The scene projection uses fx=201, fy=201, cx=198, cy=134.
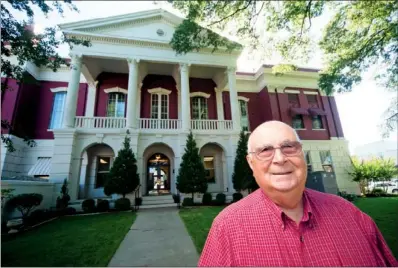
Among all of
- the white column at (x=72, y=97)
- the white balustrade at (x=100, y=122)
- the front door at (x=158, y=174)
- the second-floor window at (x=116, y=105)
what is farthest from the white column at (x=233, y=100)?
the white column at (x=72, y=97)

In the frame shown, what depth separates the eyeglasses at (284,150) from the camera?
1476 mm

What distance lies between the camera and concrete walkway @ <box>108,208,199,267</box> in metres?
4.00

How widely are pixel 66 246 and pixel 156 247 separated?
2278mm

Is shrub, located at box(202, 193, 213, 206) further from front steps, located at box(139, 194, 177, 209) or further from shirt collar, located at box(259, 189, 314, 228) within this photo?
shirt collar, located at box(259, 189, 314, 228)

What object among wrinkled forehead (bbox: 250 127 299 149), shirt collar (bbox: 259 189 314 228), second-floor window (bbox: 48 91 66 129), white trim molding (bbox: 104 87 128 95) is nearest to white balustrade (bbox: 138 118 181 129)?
white trim molding (bbox: 104 87 128 95)

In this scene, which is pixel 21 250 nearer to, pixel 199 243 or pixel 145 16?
pixel 199 243

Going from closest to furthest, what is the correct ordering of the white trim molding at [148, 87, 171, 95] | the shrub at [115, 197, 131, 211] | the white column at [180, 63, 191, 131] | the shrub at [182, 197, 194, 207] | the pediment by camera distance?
the shrub at [115, 197, 131, 211]
the shrub at [182, 197, 194, 207]
the pediment
the white column at [180, 63, 191, 131]
the white trim molding at [148, 87, 171, 95]

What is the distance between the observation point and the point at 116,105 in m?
15.7

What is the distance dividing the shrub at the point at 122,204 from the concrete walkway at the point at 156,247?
3.68 meters

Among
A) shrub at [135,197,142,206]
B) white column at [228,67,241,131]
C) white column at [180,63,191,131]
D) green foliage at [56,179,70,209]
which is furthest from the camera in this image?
white column at [228,67,241,131]

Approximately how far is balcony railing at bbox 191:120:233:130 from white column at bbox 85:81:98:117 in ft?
25.3

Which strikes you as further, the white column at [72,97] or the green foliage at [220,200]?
the white column at [72,97]

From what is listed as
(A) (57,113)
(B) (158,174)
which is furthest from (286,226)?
(A) (57,113)

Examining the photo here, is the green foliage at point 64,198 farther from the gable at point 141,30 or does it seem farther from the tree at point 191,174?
the gable at point 141,30
